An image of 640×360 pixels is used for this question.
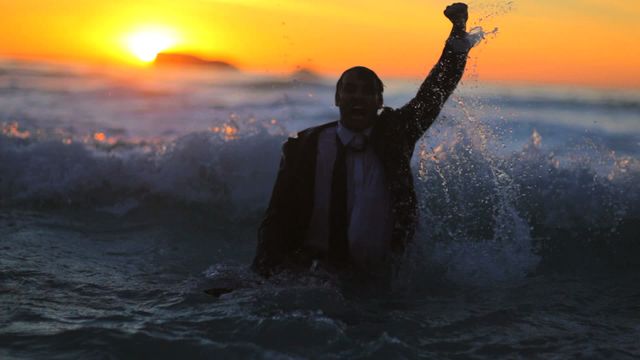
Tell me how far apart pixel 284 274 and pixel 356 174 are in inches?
30.8

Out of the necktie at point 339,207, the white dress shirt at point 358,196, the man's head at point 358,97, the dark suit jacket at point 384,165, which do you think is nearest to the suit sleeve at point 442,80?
the dark suit jacket at point 384,165

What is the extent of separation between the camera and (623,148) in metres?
12.8

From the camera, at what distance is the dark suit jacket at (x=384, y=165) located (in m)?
4.68

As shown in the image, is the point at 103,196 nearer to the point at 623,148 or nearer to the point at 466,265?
the point at 466,265

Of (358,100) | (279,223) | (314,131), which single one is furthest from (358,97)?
(279,223)

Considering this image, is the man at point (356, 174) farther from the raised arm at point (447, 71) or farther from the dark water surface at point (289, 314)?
the dark water surface at point (289, 314)

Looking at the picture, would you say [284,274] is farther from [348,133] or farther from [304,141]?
[348,133]

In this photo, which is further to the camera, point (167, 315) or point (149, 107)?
point (149, 107)

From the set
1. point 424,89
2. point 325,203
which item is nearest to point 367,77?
point 424,89

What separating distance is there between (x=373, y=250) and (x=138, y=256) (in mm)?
2834

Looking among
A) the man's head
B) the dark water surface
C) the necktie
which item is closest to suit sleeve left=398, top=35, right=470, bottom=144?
the man's head

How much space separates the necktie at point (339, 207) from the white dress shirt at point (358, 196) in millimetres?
22

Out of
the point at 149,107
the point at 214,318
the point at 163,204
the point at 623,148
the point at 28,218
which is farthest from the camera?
the point at 149,107

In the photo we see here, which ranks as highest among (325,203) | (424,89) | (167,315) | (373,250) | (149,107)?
(149,107)
